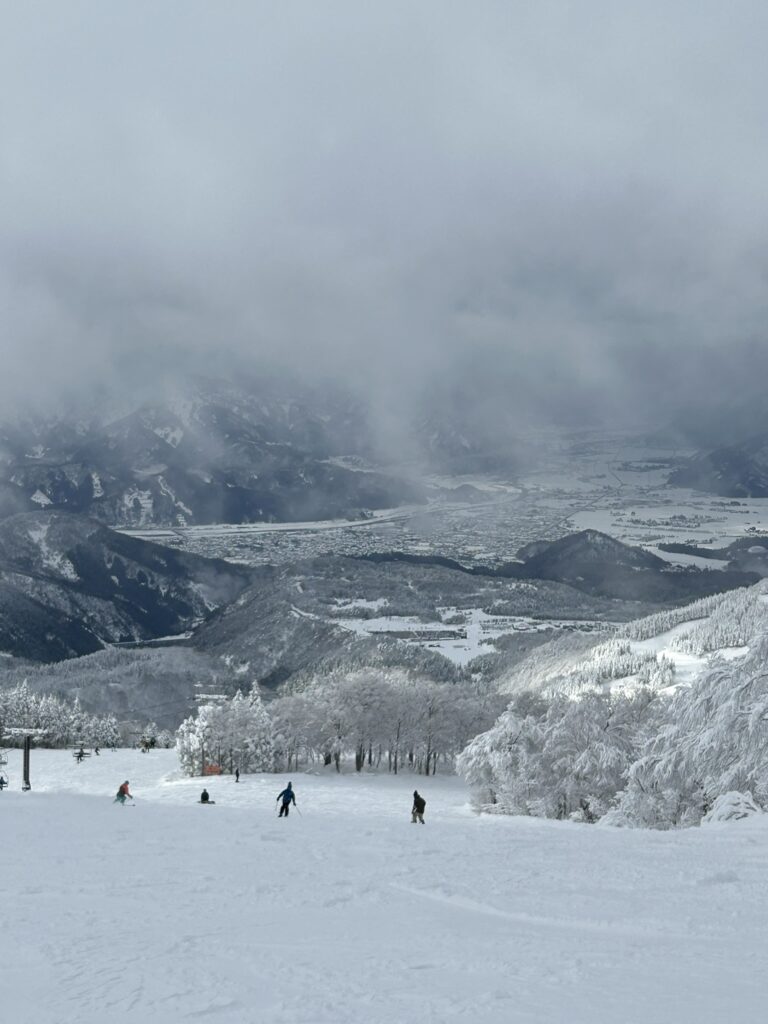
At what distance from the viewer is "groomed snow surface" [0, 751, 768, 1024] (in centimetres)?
1362

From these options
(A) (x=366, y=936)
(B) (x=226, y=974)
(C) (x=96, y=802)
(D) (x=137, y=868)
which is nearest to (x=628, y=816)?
(C) (x=96, y=802)

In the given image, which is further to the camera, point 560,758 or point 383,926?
point 560,758

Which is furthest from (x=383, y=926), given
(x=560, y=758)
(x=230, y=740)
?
(x=230, y=740)

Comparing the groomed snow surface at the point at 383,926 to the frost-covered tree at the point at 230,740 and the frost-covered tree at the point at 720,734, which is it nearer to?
the frost-covered tree at the point at 720,734

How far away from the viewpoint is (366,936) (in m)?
18.1

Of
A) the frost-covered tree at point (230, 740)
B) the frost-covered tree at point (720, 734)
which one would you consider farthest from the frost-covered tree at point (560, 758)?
the frost-covered tree at point (230, 740)

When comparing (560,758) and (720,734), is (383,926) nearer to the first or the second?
(720,734)

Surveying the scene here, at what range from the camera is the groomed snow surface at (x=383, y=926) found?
1362 centimetres

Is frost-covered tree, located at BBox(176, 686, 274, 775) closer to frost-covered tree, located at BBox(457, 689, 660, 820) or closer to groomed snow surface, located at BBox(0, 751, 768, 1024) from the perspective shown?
frost-covered tree, located at BBox(457, 689, 660, 820)

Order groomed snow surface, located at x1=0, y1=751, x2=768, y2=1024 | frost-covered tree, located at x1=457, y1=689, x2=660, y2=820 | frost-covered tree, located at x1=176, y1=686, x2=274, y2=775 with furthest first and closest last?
frost-covered tree, located at x1=176, y1=686, x2=274, y2=775, frost-covered tree, located at x1=457, y1=689, x2=660, y2=820, groomed snow surface, located at x1=0, y1=751, x2=768, y2=1024

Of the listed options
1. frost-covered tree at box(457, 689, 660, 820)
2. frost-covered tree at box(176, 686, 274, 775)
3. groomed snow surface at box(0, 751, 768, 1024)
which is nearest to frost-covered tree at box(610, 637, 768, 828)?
groomed snow surface at box(0, 751, 768, 1024)

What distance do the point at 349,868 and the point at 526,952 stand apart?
11451mm

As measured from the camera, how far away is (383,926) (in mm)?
19109

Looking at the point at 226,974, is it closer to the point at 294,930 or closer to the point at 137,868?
the point at 294,930
